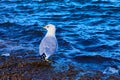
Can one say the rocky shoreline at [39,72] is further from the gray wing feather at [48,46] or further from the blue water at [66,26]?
the blue water at [66,26]

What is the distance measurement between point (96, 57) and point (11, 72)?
2.64 metres

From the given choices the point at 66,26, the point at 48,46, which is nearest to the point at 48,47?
the point at 48,46

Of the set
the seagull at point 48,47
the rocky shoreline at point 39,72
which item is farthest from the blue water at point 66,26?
the rocky shoreline at point 39,72

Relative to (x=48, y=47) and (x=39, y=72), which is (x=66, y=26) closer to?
(x=48, y=47)

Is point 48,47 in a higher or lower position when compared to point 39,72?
higher

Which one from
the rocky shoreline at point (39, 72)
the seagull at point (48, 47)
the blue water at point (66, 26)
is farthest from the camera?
the blue water at point (66, 26)

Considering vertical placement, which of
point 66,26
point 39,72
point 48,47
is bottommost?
point 39,72

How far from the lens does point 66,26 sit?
45.2ft

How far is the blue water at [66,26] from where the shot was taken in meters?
11.2

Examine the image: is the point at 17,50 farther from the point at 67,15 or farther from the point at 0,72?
the point at 67,15

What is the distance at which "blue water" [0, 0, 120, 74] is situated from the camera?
1123 cm

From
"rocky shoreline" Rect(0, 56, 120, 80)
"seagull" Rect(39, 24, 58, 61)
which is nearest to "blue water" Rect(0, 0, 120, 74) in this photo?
"seagull" Rect(39, 24, 58, 61)

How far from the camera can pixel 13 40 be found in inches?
473

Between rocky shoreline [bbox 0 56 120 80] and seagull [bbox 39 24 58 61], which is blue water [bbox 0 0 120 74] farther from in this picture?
rocky shoreline [bbox 0 56 120 80]
